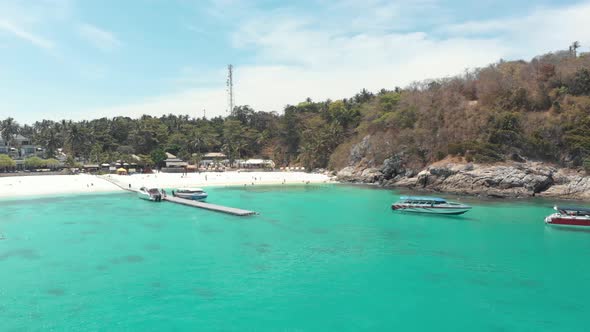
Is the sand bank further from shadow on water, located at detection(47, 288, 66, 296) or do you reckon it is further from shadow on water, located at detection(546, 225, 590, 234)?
shadow on water, located at detection(47, 288, 66, 296)

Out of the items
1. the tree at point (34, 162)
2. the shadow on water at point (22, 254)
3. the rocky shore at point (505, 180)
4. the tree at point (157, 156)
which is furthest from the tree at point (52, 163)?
the rocky shore at point (505, 180)

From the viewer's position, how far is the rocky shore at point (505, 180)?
178 ft

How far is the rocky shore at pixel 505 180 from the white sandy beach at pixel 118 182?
24036mm

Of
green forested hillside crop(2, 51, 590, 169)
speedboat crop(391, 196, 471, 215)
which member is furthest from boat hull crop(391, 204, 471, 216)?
green forested hillside crop(2, 51, 590, 169)

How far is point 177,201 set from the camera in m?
51.8

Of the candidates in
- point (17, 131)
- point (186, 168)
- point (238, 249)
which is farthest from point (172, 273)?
point (17, 131)

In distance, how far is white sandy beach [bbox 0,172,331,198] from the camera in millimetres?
63966

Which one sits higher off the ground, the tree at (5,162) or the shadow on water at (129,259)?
the tree at (5,162)

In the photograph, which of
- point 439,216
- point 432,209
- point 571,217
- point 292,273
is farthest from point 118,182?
point 571,217

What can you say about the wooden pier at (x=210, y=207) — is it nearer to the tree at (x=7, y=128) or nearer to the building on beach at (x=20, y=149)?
the building on beach at (x=20, y=149)

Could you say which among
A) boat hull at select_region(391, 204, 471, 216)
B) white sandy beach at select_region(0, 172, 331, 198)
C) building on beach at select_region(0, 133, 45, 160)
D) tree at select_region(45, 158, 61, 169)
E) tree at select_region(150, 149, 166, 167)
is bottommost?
boat hull at select_region(391, 204, 471, 216)

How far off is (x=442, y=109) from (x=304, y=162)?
38113 millimetres

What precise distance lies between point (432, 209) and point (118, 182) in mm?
55470

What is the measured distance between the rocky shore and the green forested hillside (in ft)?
7.99
